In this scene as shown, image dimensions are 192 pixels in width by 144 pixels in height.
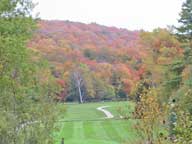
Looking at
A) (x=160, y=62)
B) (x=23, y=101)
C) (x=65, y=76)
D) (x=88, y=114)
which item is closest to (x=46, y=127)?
(x=23, y=101)

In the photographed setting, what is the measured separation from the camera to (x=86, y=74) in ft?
235

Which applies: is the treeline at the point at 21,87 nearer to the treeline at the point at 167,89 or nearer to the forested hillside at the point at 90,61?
the treeline at the point at 167,89

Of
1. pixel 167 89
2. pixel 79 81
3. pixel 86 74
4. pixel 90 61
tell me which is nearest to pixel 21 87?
pixel 167 89

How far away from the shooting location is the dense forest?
10.2 metres

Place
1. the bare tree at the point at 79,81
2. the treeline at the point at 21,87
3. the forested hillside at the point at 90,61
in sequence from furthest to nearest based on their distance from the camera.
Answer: the bare tree at the point at 79,81
the forested hillside at the point at 90,61
the treeline at the point at 21,87

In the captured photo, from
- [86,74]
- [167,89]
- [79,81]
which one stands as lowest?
[167,89]

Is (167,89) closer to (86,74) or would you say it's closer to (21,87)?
(21,87)

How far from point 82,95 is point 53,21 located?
691 inches

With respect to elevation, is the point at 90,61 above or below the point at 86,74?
above

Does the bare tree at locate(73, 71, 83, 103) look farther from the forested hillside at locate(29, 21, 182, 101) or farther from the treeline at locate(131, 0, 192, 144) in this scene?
the treeline at locate(131, 0, 192, 144)

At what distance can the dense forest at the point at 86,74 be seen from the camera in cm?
1017

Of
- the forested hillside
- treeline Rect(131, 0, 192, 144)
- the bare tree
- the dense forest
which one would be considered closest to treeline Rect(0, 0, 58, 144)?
the dense forest

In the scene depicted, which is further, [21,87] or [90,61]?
[90,61]

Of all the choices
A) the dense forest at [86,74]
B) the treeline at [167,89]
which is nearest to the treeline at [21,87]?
the dense forest at [86,74]
